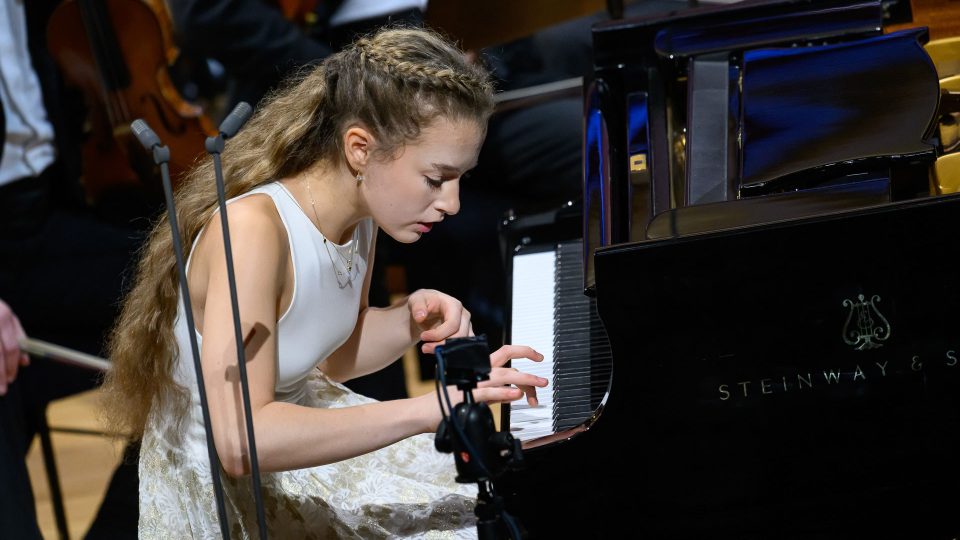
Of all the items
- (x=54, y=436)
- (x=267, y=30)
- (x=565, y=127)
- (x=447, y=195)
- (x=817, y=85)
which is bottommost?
(x=54, y=436)

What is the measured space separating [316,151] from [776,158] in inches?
24.8

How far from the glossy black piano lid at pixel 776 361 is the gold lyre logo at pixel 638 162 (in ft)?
1.51

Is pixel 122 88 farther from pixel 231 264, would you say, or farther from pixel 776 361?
pixel 776 361

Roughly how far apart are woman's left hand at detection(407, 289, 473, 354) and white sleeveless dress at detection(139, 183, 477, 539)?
95mm

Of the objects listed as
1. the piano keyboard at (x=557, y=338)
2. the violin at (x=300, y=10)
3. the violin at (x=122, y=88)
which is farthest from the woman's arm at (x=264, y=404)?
the violin at (x=300, y=10)

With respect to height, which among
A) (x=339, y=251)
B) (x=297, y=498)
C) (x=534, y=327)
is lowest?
A: (x=297, y=498)

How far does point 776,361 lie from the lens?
1.21 meters

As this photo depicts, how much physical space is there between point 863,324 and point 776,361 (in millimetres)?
102

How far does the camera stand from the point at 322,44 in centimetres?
278

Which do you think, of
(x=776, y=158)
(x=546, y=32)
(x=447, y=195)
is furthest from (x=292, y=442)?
(x=546, y=32)

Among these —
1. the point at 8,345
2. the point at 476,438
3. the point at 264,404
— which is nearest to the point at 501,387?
the point at 476,438

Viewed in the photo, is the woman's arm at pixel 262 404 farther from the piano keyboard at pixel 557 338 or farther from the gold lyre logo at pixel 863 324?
the gold lyre logo at pixel 863 324

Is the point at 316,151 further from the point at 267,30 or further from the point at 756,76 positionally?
the point at 267,30

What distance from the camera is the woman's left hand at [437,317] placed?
1.57m
